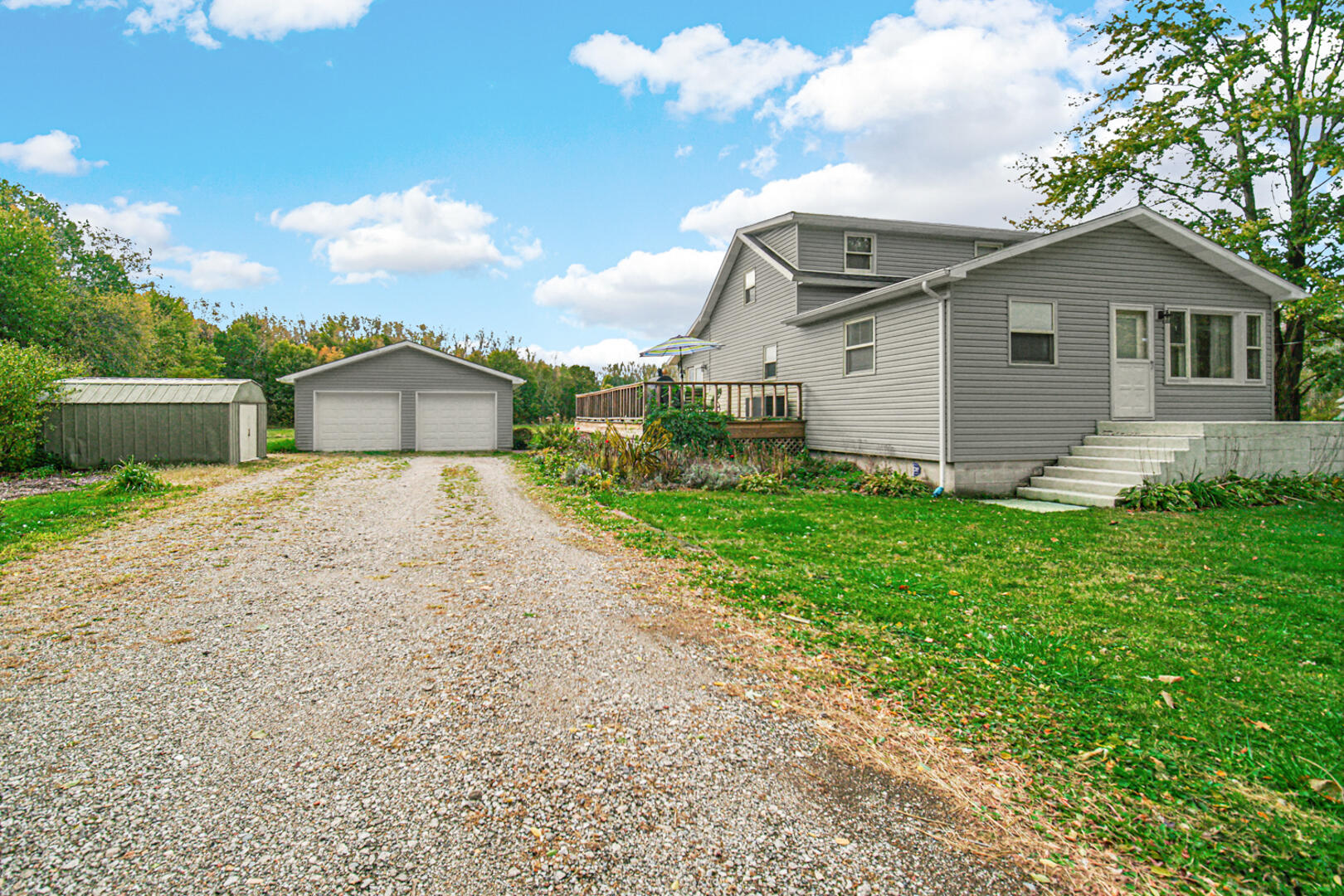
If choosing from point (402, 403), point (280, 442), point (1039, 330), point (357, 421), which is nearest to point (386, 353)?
point (402, 403)

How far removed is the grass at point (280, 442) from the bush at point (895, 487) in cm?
1872

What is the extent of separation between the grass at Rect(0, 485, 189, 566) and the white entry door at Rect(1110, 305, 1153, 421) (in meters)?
15.5

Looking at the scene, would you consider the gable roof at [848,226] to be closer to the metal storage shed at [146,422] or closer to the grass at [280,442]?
the metal storage shed at [146,422]

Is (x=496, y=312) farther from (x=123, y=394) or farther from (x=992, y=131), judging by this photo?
(x=992, y=131)

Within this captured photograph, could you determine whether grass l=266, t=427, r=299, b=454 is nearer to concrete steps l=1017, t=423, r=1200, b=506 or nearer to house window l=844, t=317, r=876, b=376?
house window l=844, t=317, r=876, b=376

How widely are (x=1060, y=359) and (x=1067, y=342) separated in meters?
0.35

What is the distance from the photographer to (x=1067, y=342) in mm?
11531

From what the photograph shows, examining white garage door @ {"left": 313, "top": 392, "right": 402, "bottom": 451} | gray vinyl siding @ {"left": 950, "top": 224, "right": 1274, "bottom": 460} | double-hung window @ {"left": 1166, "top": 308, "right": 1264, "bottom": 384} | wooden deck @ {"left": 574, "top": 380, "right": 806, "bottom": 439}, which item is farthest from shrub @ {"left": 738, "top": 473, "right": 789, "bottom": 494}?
white garage door @ {"left": 313, "top": 392, "right": 402, "bottom": 451}

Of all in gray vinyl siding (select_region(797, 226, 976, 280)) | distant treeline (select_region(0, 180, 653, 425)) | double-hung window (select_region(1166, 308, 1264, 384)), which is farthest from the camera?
distant treeline (select_region(0, 180, 653, 425))

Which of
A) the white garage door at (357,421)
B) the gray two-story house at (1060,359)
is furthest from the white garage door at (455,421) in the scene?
the gray two-story house at (1060,359)

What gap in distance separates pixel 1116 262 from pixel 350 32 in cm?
1522

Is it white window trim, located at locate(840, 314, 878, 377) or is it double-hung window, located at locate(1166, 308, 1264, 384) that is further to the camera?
white window trim, located at locate(840, 314, 878, 377)

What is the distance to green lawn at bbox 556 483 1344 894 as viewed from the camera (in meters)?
2.30

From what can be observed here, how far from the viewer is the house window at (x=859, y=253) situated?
1692cm
